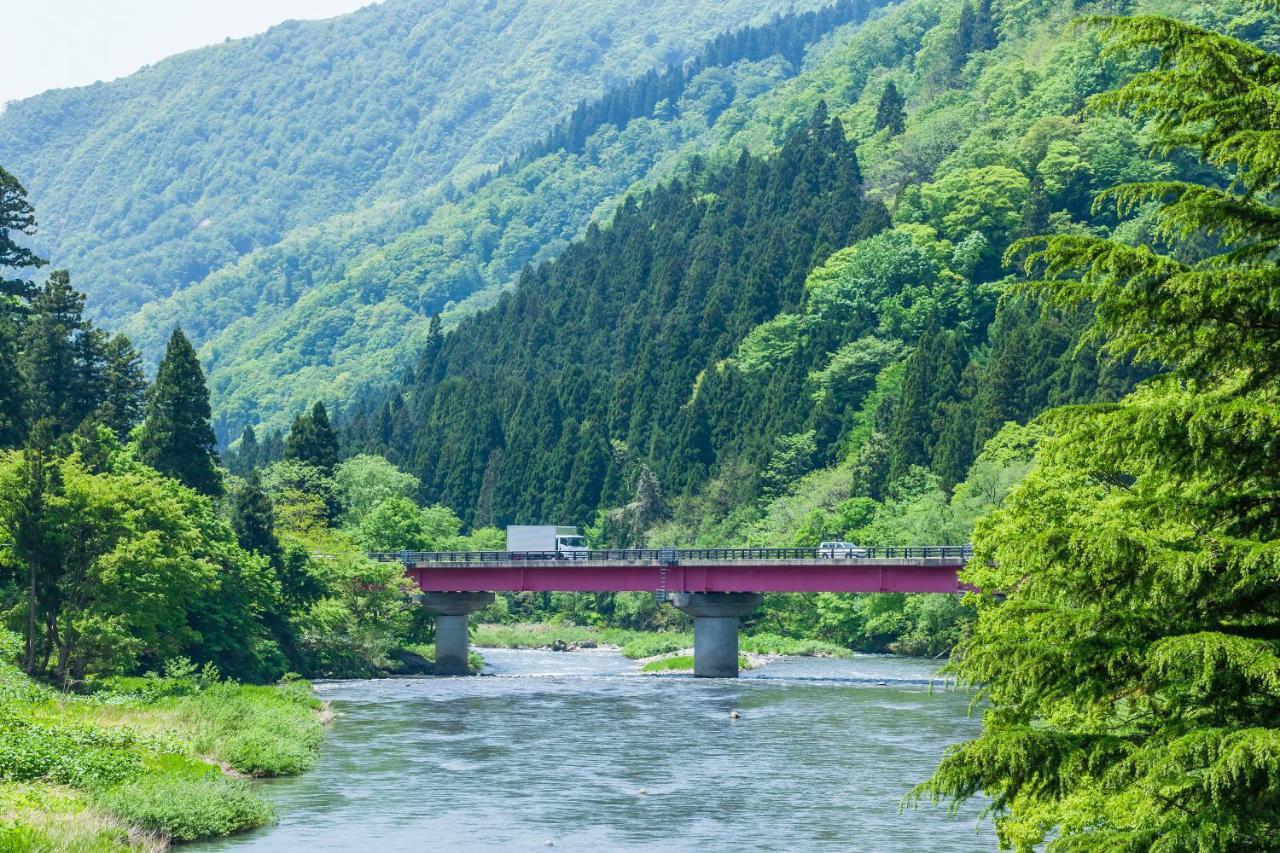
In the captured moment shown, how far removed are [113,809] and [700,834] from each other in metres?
14.6

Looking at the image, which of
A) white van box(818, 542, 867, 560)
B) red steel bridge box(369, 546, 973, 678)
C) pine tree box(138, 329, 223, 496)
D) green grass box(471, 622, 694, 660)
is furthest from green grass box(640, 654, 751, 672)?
pine tree box(138, 329, 223, 496)

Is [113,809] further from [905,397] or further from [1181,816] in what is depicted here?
[905,397]

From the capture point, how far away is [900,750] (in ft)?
203

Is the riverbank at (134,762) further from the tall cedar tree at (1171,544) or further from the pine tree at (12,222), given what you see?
the pine tree at (12,222)

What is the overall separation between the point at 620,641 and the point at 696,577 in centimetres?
3657

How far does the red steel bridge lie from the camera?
316ft

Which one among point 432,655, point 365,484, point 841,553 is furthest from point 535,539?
point 365,484

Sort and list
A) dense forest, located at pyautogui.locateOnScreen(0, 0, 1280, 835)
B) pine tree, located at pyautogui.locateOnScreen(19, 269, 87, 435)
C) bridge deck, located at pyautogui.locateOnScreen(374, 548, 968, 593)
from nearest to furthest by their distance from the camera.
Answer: dense forest, located at pyautogui.locateOnScreen(0, 0, 1280, 835) → bridge deck, located at pyautogui.locateOnScreen(374, 548, 968, 593) → pine tree, located at pyautogui.locateOnScreen(19, 269, 87, 435)

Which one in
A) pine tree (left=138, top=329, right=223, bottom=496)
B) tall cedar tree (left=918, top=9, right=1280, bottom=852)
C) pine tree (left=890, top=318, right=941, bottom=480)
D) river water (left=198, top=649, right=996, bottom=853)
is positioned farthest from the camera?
pine tree (left=890, top=318, right=941, bottom=480)

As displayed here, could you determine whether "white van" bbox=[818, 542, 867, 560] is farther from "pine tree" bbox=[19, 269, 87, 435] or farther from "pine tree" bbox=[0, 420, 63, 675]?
"pine tree" bbox=[19, 269, 87, 435]

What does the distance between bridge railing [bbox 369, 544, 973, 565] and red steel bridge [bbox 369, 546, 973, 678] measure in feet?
0.26

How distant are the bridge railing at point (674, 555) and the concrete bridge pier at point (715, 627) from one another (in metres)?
2.47

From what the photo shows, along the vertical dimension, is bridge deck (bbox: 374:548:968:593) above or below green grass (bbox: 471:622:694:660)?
above

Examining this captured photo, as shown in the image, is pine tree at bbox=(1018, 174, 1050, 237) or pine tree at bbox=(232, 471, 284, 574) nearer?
pine tree at bbox=(232, 471, 284, 574)
